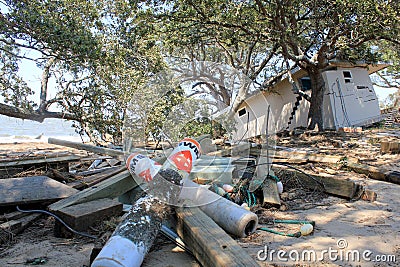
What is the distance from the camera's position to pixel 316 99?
13195 mm

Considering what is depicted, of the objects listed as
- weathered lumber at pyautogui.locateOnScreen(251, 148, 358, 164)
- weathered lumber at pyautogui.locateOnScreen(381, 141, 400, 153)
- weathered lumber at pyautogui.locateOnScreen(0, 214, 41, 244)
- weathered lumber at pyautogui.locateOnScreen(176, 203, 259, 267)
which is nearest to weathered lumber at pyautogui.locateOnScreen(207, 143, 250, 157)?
weathered lumber at pyautogui.locateOnScreen(176, 203, 259, 267)

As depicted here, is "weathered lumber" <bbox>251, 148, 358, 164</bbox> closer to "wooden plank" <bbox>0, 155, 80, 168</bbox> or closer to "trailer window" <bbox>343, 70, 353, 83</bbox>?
"wooden plank" <bbox>0, 155, 80, 168</bbox>

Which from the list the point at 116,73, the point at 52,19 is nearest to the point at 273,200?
the point at 52,19

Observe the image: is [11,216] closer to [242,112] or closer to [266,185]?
[242,112]

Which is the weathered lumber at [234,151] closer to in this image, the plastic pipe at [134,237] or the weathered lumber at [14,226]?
the plastic pipe at [134,237]

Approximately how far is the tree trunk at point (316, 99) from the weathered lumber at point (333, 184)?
9.84 m

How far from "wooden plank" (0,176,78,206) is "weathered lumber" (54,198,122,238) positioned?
1.63 feet

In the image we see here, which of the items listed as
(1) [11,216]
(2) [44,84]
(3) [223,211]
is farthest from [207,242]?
(2) [44,84]

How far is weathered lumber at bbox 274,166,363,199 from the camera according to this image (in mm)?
3541

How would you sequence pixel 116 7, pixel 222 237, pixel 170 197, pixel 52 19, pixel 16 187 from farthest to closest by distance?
pixel 116 7
pixel 52 19
pixel 16 187
pixel 170 197
pixel 222 237

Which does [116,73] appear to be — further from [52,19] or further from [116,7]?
[116,7]

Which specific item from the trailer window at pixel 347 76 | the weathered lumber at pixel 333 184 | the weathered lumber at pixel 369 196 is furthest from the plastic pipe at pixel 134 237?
the trailer window at pixel 347 76

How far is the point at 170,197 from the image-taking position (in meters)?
2.53

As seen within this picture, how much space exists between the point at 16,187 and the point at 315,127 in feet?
41.0
